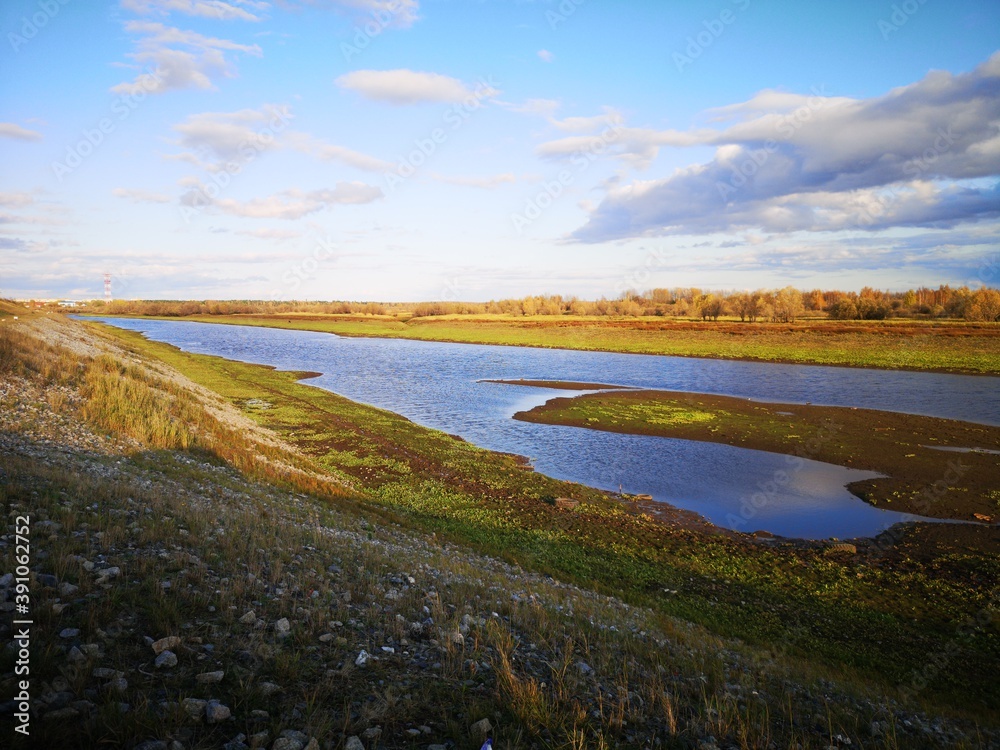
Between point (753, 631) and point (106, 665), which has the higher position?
point (106, 665)

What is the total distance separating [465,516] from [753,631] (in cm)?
1099

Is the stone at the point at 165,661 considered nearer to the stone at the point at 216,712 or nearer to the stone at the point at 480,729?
the stone at the point at 216,712

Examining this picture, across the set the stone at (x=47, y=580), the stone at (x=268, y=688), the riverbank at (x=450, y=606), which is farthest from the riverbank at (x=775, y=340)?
the stone at (x=47, y=580)

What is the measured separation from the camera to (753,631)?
13.1 metres

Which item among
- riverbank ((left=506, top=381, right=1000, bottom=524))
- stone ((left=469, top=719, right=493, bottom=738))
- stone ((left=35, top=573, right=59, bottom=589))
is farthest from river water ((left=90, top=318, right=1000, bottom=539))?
stone ((left=35, top=573, right=59, bottom=589))

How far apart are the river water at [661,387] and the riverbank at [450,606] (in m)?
3.75

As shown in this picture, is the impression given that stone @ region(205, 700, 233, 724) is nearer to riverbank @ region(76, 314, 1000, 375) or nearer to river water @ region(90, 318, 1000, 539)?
river water @ region(90, 318, 1000, 539)

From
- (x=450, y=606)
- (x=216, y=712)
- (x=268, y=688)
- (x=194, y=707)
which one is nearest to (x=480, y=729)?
(x=268, y=688)

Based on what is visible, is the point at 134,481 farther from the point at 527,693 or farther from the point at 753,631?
the point at 753,631

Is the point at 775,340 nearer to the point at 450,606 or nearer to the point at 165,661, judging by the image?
the point at 450,606

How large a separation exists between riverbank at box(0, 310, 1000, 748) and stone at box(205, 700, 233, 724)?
0.31 ft

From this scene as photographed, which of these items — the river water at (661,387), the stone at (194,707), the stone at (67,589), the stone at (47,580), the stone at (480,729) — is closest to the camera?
the stone at (194,707)

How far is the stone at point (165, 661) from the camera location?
5727 millimetres

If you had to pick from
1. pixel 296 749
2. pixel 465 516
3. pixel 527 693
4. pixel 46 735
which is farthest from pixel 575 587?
pixel 46 735
